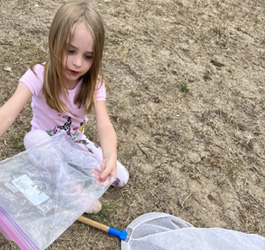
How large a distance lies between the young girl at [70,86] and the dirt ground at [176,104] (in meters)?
0.28

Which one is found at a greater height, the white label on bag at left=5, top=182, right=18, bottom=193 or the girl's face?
the girl's face

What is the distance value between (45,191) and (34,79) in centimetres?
52

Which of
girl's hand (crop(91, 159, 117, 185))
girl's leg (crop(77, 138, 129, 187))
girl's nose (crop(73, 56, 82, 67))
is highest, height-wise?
girl's nose (crop(73, 56, 82, 67))

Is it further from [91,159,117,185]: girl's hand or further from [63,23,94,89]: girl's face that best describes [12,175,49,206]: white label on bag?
[63,23,94,89]: girl's face

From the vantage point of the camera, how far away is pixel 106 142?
168 cm

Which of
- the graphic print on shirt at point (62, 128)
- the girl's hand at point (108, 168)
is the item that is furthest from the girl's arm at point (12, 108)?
the girl's hand at point (108, 168)

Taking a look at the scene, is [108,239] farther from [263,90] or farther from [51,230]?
[263,90]

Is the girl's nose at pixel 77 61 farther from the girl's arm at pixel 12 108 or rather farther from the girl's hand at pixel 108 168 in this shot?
the girl's hand at pixel 108 168

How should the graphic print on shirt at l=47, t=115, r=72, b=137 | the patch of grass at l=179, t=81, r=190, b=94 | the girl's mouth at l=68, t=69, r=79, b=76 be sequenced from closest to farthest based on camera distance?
the girl's mouth at l=68, t=69, r=79, b=76 → the graphic print on shirt at l=47, t=115, r=72, b=137 → the patch of grass at l=179, t=81, r=190, b=94

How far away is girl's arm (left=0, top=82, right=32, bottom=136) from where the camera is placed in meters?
1.46

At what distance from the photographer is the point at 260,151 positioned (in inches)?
96.5

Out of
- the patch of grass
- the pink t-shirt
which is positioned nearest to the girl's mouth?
the pink t-shirt

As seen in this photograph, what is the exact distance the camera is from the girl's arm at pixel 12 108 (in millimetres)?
1458

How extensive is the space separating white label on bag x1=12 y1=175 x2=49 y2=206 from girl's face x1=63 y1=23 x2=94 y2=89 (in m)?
0.51
